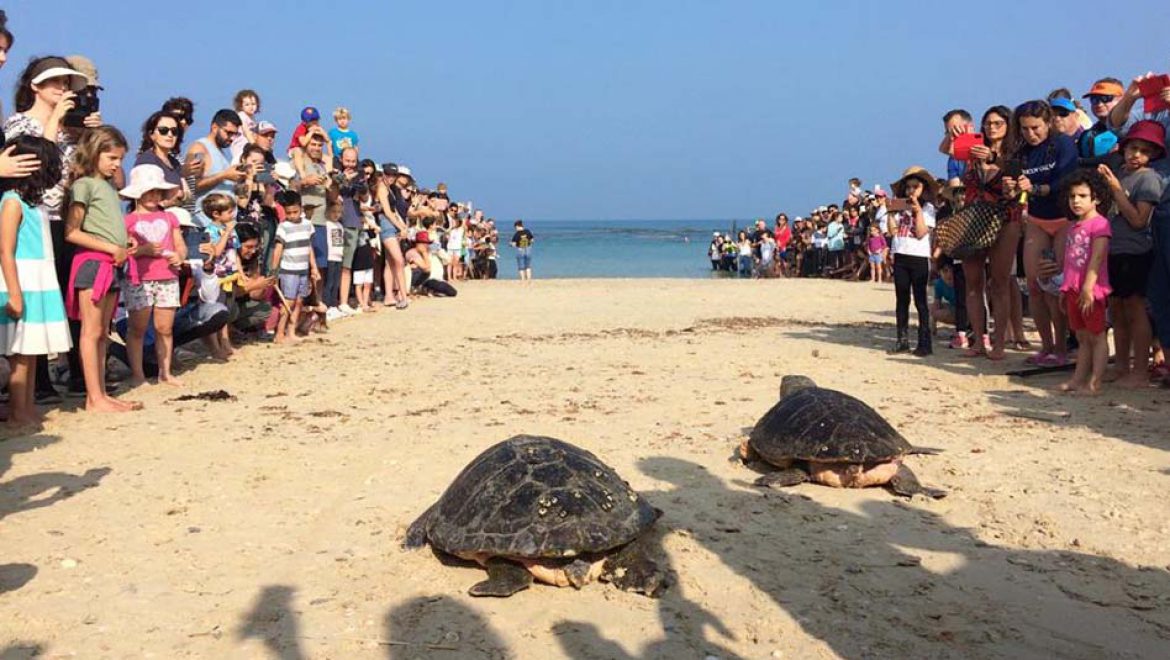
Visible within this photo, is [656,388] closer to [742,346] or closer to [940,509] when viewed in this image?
[742,346]

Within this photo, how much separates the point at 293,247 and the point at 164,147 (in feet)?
7.18

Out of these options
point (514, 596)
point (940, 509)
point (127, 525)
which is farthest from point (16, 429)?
point (940, 509)

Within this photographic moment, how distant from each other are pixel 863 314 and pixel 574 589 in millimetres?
11333

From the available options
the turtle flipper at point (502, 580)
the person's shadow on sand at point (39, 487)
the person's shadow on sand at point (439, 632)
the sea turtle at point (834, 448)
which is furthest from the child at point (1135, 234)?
the person's shadow on sand at point (39, 487)

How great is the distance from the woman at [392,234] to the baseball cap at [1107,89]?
1003 cm

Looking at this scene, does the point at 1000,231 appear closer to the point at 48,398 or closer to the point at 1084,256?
the point at 1084,256

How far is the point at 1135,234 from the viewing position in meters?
7.01

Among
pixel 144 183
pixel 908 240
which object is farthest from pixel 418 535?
pixel 908 240

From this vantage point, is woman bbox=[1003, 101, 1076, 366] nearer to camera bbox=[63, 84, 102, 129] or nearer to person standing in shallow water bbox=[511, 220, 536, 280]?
camera bbox=[63, 84, 102, 129]

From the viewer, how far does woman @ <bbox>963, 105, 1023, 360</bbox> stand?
8.51 meters


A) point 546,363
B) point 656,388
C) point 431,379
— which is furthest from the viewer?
point 546,363

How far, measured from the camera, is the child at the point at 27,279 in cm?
578

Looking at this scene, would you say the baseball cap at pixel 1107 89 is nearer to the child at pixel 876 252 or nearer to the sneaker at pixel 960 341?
the sneaker at pixel 960 341

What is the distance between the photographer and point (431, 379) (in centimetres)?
837
